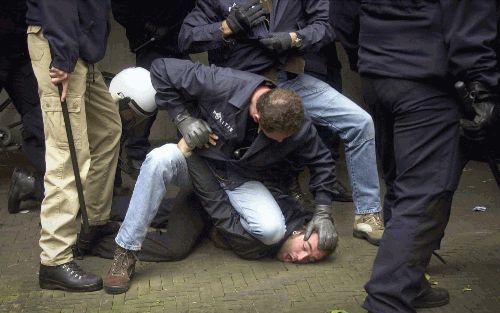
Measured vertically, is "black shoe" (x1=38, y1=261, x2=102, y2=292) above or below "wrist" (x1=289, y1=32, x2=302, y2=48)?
below

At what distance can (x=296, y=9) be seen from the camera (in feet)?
17.2

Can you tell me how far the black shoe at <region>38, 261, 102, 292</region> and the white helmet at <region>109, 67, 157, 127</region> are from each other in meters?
1.29

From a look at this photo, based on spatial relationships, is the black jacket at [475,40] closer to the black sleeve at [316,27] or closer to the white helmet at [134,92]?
the black sleeve at [316,27]

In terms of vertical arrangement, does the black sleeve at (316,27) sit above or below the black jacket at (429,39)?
below

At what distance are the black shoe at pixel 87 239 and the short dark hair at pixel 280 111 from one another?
4.18 ft

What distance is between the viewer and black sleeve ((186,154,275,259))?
4844mm

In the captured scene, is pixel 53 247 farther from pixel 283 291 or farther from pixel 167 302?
pixel 283 291

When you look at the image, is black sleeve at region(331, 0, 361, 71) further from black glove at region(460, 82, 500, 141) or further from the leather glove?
black glove at region(460, 82, 500, 141)

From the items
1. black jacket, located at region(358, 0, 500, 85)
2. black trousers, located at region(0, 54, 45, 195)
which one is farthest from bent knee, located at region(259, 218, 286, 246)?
black trousers, located at region(0, 54, 45, 195)

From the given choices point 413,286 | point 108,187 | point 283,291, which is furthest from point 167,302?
point 413,286

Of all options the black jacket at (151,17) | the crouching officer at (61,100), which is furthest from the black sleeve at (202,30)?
the black jacket at (151,17)

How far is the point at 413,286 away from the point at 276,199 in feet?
4.60

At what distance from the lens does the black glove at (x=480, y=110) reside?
352cm

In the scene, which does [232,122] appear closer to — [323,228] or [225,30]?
[225,30]
